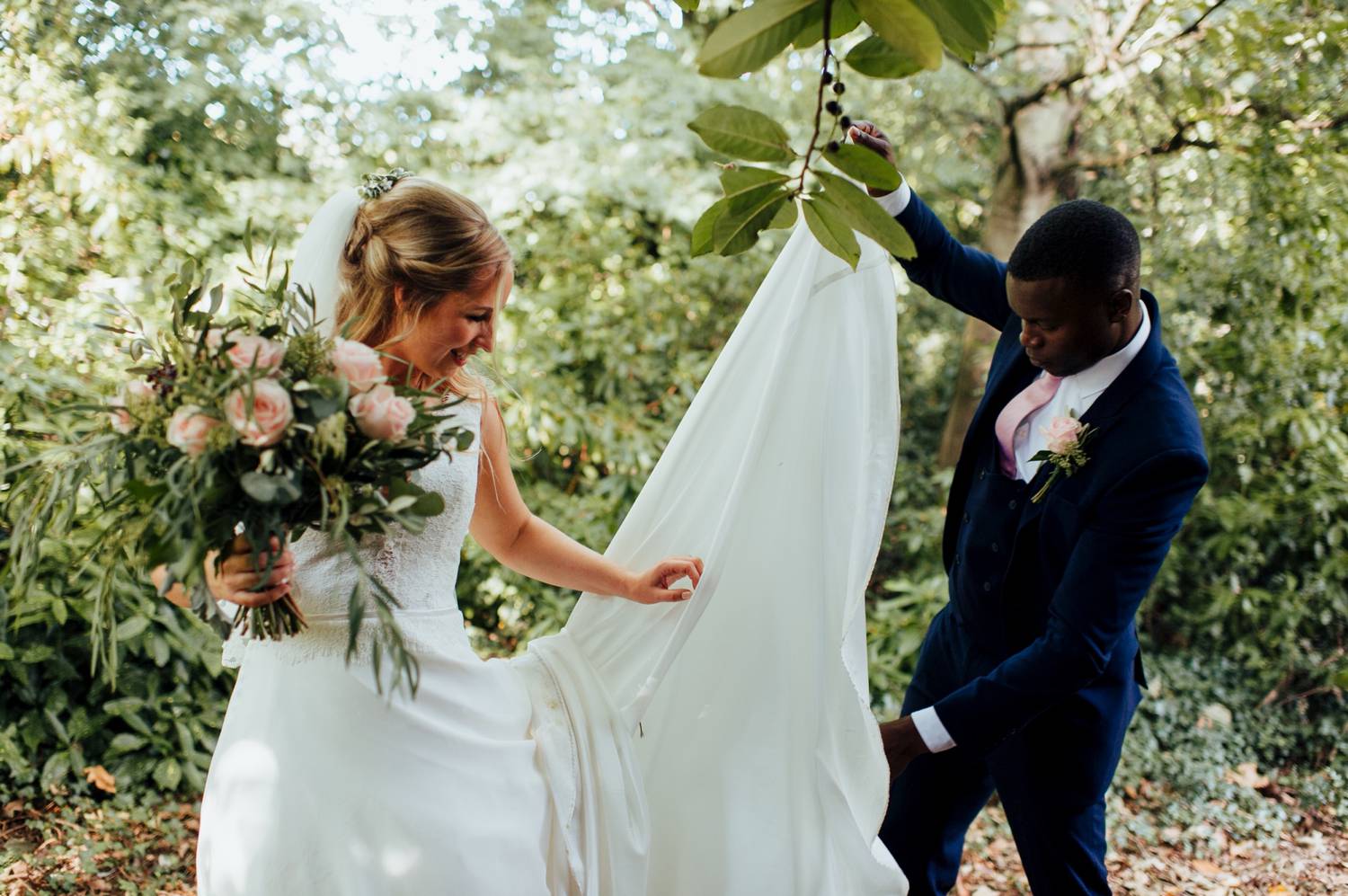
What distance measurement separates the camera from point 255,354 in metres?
1.50

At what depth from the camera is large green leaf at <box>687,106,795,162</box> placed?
4.20ft

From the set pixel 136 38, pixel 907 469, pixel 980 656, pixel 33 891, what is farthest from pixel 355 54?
pixel 980 656

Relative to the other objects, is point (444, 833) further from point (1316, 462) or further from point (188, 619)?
point (1316, 462)

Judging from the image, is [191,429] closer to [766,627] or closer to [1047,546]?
[766,627]

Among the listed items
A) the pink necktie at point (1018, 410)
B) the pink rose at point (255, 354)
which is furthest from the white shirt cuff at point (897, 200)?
the pink rose at point (255, 354)

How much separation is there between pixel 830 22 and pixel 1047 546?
4.20 feet

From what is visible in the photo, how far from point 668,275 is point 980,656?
3621 millimetres

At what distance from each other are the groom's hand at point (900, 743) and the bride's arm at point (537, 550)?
0.53 metres

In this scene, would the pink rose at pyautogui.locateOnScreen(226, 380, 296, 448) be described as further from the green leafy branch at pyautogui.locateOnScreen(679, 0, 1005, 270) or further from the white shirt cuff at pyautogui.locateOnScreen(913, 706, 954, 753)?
the white shirt cuff at pyautogui.locateOnScreen(913, 706, 954, 753)

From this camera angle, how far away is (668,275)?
552 centimetres

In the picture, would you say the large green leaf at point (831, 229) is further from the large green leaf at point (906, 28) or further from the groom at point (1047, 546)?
the groom at point (1047, 546)

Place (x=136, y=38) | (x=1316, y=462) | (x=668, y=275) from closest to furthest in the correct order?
(x=1316, y=462) < (x=136, y=38) < (x=668, y=275)

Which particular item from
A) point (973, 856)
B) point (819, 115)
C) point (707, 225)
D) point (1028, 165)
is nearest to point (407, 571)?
point (707, 225)

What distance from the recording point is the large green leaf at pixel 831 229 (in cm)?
133
